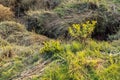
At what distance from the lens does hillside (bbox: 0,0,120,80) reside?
4348 millimetres

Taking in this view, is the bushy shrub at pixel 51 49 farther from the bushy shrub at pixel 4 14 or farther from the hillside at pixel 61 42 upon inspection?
the bushy shrub at pixel 4 14

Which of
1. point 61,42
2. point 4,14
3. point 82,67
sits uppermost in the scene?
point 82,67

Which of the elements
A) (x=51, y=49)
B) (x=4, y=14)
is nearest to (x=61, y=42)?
(x=51, y=49)

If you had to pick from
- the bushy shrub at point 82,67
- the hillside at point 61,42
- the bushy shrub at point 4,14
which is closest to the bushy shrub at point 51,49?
the hillside at point 61,42

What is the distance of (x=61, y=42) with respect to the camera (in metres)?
5.94

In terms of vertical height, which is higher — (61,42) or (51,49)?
(51,49)

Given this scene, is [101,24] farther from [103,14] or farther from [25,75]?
[25,75]

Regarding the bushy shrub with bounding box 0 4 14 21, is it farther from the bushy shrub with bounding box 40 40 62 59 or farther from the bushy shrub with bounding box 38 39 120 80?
the bushy shrub with bounding box 38 39 120 80

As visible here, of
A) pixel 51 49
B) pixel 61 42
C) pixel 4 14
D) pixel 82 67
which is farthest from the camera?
pixel 4 14

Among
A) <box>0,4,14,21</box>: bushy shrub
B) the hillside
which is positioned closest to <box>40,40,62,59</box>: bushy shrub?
the hillside

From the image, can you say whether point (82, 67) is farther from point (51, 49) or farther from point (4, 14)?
point (4, 14)

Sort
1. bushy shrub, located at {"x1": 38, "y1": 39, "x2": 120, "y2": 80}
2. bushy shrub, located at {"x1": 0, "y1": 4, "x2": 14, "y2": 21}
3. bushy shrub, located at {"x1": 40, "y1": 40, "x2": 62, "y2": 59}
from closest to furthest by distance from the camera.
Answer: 1. bushy shrub, located at {"x1": 38, "y1": 39, "x2": 120, "y2": 80}
2. bushy shrub, located at {"x1": 40, "y1": 40, "x2": 62, "y2": 59}
3. bushy shrub, located at {"x1": 0, "y1": 4, "x2": 14, "y2": 21}

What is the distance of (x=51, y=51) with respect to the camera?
4730mm

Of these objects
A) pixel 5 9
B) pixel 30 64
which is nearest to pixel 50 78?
pixel 30 64
